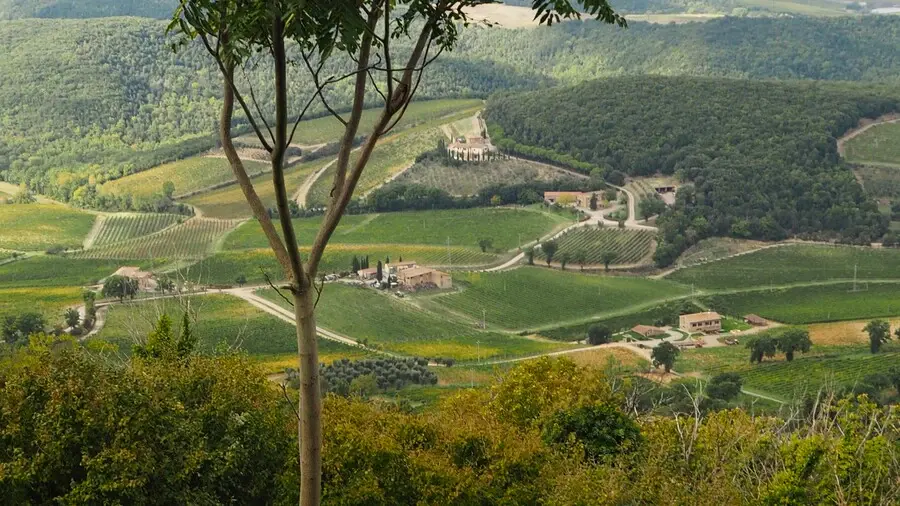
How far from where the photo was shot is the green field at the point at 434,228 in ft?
181

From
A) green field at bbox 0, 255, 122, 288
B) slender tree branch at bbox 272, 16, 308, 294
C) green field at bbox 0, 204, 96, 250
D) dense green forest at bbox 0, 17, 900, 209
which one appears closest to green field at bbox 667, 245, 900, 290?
green field at bbox 0, 255, 122, 288

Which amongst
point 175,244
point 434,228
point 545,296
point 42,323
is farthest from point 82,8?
point 545,296

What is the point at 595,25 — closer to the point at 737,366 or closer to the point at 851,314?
the point at 851,314

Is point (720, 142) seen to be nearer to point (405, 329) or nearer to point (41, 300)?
point (405, 329)

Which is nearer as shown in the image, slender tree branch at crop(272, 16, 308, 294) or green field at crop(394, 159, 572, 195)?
slender tree branch at crop(272, 16, 308, 294)

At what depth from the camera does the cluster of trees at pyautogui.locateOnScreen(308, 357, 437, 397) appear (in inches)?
1315

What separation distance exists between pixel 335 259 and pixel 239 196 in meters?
11.9

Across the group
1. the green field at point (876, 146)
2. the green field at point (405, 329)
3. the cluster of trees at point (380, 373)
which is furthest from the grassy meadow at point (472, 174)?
the cluster of trees at point (380, 373)

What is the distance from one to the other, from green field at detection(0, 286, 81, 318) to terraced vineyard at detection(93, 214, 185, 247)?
376 inches

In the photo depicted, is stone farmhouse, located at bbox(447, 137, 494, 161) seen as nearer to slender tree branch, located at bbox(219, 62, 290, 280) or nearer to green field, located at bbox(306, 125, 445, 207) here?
green field, located at bbox(306, 125, 445, 207)

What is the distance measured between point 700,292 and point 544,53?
64.4 metres

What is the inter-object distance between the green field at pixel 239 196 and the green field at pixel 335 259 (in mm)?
5008

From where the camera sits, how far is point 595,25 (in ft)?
374

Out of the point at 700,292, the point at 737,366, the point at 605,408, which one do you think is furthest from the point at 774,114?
the point at 605,408
